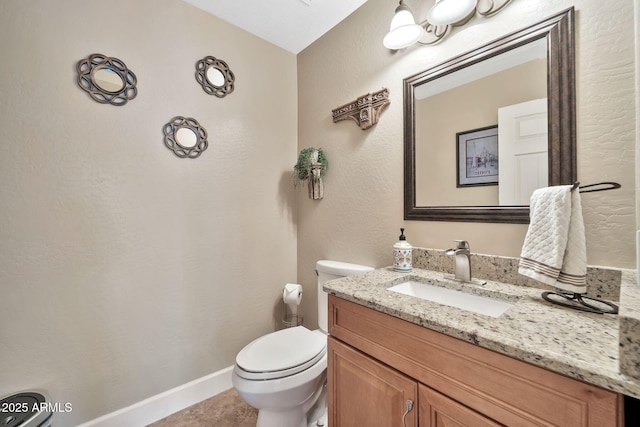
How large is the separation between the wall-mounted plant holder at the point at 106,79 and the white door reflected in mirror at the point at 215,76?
42cm

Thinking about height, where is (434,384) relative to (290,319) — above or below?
above

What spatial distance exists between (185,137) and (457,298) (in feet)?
5.49

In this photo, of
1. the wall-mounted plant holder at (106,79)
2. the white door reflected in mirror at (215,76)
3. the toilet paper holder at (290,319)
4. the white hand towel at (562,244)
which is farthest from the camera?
the toilet paper holder at (290,319)

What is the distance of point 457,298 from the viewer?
97 centimetres

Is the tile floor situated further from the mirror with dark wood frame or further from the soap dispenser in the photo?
the mirror with dark wood frame

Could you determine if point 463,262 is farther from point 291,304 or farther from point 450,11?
point 291,304

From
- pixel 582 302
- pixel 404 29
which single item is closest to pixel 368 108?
pixel 404 29

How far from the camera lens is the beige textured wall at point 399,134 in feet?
2.56

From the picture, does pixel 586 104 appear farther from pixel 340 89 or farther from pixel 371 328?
pixel 340 89

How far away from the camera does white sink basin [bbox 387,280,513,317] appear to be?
0.87 m

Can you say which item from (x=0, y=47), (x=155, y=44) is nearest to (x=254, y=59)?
(x=155, y=44)

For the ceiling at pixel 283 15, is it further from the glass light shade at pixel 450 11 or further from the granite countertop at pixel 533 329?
the granite countertop at pixel 533 329

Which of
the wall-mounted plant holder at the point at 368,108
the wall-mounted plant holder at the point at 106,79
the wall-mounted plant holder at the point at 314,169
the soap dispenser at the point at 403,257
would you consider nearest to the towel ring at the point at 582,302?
the soap dispenser at the point at 403,257

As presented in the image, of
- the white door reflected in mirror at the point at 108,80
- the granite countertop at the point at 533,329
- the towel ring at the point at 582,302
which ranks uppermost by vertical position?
the white door reflected in mirror at the point at 108,80
